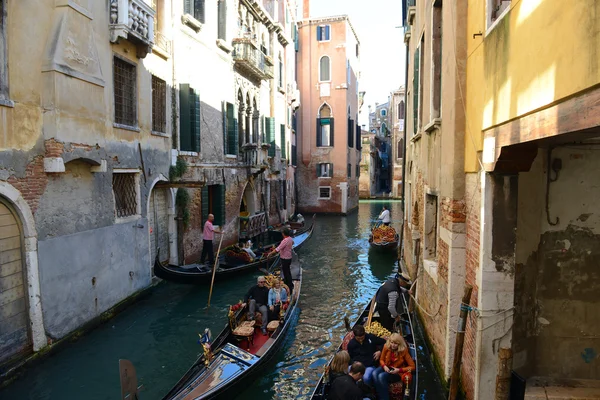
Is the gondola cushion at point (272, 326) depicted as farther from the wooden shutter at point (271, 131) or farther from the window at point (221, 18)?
the wooden shutter at point (271, 131)

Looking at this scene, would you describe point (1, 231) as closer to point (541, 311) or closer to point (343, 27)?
point (541, 311)

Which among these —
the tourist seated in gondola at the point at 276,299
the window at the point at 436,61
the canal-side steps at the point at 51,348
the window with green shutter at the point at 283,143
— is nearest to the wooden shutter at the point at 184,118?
the canal-side steps at the point at 51,348

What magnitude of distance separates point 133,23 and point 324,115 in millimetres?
18860

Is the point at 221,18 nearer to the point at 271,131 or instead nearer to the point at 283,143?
the point at 271,131

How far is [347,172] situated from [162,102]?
1714 cm

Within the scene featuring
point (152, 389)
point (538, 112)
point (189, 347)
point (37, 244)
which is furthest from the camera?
point (189, 347)

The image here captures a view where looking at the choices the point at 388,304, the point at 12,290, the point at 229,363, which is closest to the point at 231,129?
the point at 388,304

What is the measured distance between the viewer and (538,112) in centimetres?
297

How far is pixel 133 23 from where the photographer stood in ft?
26.2

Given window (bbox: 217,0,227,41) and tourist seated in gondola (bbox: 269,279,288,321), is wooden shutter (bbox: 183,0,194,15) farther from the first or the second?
tourist seated in gondola (bbox: 269,279,288,321)

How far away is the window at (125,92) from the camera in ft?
27.0

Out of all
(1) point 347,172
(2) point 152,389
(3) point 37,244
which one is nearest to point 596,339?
(2) point 152,389

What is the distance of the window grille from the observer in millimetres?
8374

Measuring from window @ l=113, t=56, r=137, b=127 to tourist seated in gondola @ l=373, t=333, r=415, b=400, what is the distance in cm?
606
